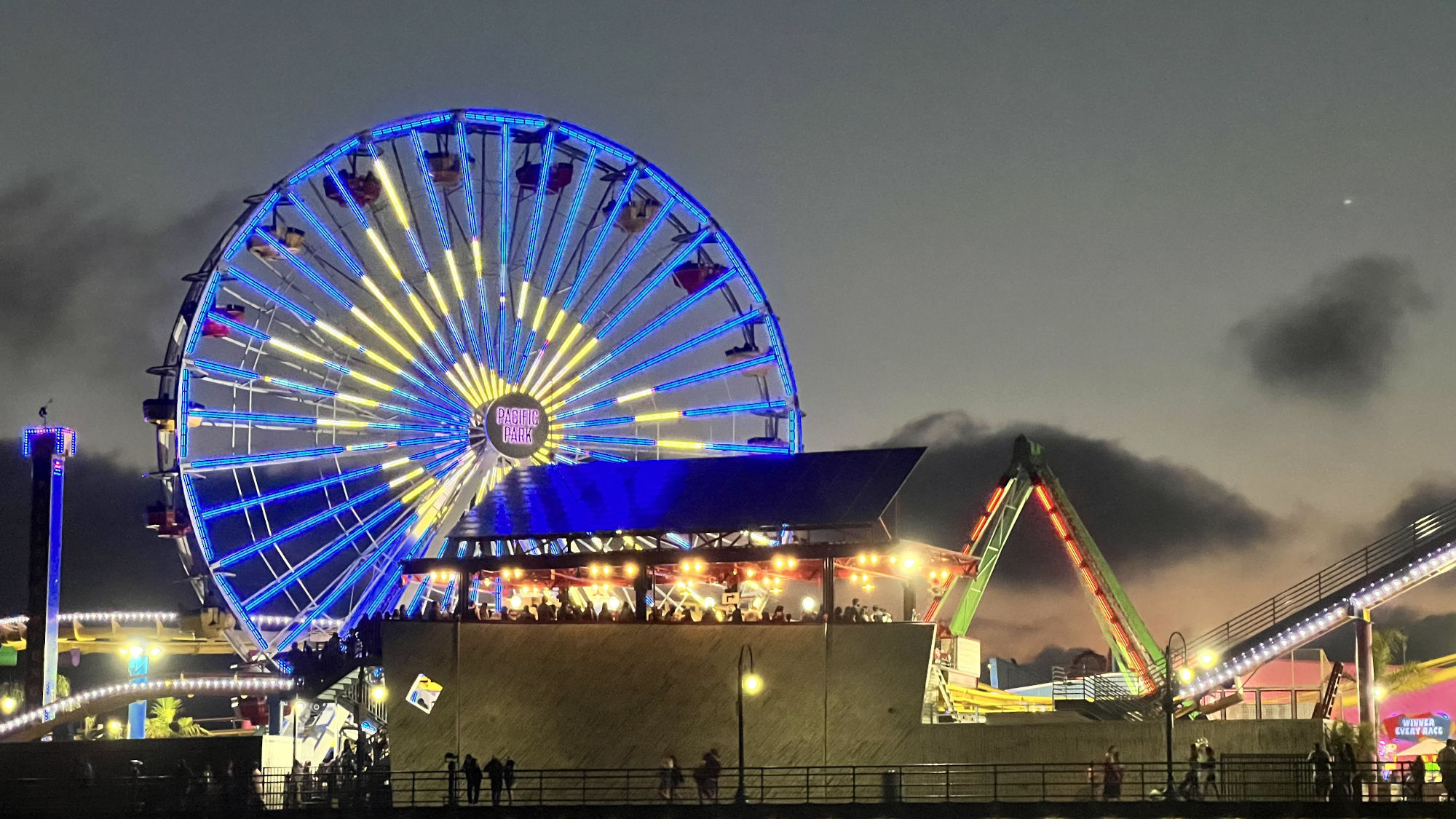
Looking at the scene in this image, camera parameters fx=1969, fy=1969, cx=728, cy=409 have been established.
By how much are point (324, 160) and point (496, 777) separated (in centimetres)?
2364

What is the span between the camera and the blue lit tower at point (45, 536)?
6238 centimetres

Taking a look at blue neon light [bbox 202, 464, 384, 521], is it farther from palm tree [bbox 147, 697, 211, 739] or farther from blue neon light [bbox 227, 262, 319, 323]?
palm tree [bbox 147, 697, 211, 739]

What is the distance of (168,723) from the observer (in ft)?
302

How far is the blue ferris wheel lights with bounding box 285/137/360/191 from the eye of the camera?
57156mm

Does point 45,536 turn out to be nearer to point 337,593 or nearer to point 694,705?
point 337,593

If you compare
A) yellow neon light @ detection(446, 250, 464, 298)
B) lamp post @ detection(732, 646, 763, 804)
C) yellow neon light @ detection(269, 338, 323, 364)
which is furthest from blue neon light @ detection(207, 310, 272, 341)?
lamp post @ detection(732, 646, 763, 804)

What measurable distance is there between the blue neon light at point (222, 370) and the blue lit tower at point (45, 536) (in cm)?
960

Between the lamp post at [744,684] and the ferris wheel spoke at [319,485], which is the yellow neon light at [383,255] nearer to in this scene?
the ferris wheel spoke at [319,485]

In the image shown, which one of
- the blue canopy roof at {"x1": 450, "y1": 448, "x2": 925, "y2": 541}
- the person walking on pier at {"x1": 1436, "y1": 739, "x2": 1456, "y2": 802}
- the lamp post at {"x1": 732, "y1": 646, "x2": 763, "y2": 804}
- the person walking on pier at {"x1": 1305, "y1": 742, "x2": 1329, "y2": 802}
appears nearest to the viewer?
the person walking on pier at {"x1": 1436, "y1": 739, "x2": 1456, "y2": 802}

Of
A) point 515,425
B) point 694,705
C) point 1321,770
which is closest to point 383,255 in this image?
point 515,425

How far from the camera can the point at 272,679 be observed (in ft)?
218

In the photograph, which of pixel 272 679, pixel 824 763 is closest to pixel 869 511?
pixel 824 763

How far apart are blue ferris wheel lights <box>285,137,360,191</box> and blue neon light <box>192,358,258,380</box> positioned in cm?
558

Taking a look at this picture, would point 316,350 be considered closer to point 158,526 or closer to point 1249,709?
point 158,526
